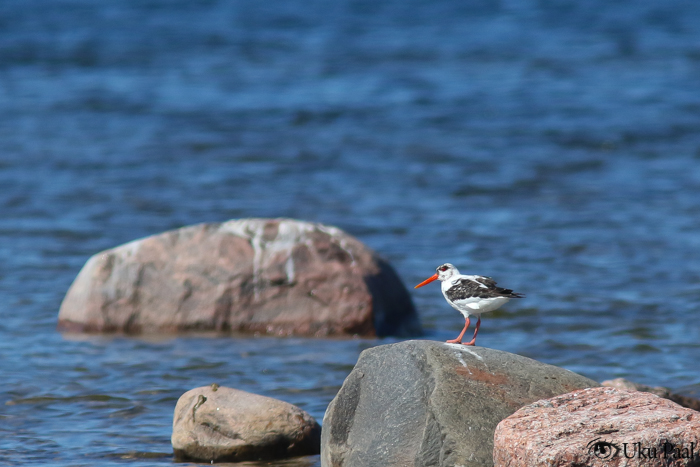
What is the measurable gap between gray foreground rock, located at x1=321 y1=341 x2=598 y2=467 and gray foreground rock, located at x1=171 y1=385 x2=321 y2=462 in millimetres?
497

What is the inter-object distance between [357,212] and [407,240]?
4.35 ft

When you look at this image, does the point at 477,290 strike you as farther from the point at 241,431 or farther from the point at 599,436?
the point at 241,431

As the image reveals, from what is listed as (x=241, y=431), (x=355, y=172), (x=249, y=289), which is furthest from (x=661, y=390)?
(x=355, y=172)

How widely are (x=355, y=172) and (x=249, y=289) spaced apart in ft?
19.3

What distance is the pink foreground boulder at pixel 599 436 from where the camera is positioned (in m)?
4.42

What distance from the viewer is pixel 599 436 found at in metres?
4.50

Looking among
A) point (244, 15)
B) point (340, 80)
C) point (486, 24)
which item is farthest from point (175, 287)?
point (244, 15)

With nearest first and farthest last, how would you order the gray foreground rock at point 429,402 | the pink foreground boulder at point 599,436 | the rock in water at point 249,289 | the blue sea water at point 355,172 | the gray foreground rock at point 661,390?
1. the pink foreground boulder at point 599,436
2. the gray foreground rock at point 429,402
3. the gray foreground rock at point 661,390
4. the blue sea water at point 355,172
5. the rock in water at point 249,289

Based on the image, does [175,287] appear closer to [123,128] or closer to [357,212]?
[357,212]

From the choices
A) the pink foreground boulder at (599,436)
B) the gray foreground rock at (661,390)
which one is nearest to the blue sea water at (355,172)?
the gray foreground rock at (661,390)

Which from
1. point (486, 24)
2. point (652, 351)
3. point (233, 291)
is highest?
point (486, 24)

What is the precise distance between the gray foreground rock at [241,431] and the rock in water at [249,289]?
2.55m

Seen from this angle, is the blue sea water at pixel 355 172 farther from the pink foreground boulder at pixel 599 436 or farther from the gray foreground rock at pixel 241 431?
the pink foreground boulder at pixel 599 436

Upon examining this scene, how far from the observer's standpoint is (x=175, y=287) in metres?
8.66
